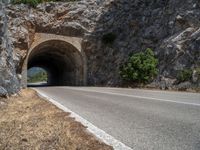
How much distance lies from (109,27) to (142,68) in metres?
13.7

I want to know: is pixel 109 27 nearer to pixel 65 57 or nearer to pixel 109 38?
pixel 109 38

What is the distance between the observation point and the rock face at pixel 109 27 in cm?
3209

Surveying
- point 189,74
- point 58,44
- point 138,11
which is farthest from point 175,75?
point 58,44

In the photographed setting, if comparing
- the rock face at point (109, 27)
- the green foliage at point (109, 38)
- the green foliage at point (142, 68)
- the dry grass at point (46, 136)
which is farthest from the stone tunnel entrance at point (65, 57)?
the dry grass at point (46, 136)

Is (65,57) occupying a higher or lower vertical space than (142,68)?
higher

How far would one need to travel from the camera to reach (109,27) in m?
41.7

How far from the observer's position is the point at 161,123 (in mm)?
7242

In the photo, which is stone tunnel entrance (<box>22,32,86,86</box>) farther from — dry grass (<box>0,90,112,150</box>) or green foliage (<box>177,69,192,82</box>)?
dry grass (<box>0,90,112,150</box>)

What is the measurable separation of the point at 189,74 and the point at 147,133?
19617mm

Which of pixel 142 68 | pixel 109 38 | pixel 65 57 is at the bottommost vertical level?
pixel 142 68

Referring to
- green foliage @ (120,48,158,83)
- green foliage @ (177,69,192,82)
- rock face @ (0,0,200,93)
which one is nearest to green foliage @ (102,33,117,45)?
rock face @ (0,0,200,93)

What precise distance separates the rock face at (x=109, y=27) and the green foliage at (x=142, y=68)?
1.15m

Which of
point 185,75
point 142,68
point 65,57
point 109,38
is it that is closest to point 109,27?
point 109,38

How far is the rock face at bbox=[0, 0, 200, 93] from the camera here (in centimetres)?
3209
